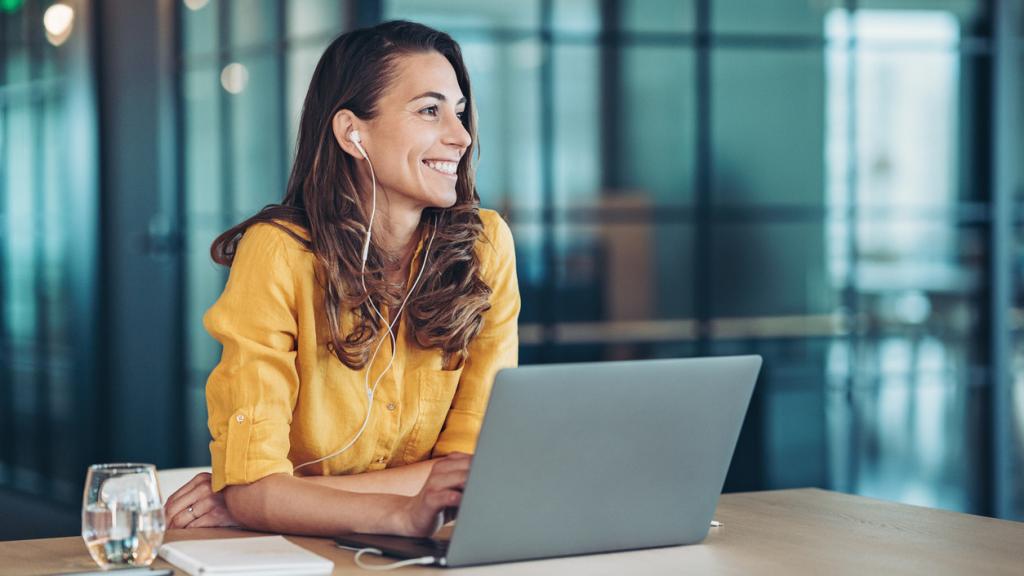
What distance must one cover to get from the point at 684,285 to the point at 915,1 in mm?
1458

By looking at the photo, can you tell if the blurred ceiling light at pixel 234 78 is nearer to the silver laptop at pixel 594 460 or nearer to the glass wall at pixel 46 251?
the glass wall at pixel 46 251

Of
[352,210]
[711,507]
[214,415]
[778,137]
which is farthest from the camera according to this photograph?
[778,137]

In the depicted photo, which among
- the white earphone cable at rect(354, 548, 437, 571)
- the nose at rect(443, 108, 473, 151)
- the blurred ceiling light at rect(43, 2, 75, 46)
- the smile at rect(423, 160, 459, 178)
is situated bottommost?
the white earphone cable at rect(354, 548, 437, 571)

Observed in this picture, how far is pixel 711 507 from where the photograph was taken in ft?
4.78

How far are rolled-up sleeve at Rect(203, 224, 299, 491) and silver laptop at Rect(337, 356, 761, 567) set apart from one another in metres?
0.24

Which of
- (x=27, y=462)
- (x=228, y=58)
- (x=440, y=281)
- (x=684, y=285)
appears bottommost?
(x=27, y=462)

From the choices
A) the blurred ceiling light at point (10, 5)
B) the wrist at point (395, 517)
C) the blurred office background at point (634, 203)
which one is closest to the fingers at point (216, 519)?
the wrist at point (395, 517)

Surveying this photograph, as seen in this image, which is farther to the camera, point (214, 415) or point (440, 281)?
point (440, 281)

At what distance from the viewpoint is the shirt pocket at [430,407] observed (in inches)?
74.2

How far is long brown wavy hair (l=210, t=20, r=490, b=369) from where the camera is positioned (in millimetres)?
1822

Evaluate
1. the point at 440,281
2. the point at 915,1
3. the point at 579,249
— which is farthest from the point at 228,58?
the point at 440,281

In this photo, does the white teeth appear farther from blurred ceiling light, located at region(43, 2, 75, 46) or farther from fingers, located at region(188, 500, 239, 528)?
blurred ceiling light, located at region(43, 2, 75, 46)

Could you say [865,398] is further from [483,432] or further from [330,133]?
[483,432]

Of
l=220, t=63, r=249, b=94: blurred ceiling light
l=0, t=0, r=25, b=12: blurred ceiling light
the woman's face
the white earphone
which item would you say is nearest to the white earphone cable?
the white earphone
